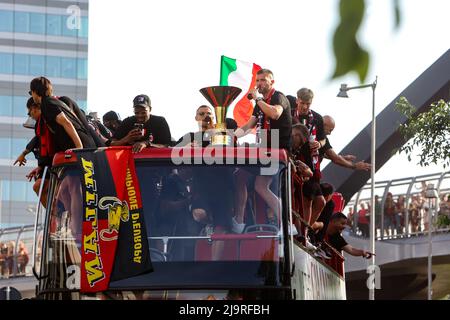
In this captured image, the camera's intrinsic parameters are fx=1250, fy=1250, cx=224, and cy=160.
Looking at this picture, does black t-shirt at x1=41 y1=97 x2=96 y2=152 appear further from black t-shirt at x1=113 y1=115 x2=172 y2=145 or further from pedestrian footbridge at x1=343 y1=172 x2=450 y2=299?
pedestrian footbridge at x1=343 y1=172 x2=450 y2=299

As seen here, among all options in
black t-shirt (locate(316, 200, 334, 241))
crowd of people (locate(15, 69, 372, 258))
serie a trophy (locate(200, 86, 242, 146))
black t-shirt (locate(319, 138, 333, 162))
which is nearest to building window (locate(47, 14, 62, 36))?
black t-shirt (locate(316, 200, 334, 241))

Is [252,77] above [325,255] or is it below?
above

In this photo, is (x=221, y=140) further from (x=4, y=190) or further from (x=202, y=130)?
(x=4, y=190)

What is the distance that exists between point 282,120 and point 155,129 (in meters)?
1.12

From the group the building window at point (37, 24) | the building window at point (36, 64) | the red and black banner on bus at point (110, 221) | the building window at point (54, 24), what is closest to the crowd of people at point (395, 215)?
the red and black banner on bus at point (110, 221)

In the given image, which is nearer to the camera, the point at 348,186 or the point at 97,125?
the point at 97,125

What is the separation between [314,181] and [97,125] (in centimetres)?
218

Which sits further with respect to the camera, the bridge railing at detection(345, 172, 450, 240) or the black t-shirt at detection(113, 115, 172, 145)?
the bridge railing at detection(345, 172, 450, 240)

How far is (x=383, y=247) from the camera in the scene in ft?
152

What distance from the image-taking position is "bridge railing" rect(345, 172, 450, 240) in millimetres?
37906

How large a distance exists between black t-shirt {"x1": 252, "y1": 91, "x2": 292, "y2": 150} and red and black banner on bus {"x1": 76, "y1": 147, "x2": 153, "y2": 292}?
1.23 m

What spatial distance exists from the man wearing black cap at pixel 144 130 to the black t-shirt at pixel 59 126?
0.87 feet
